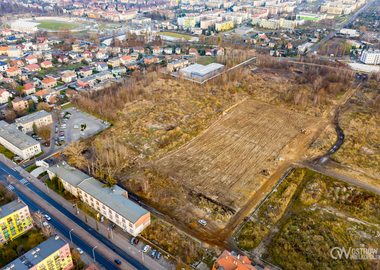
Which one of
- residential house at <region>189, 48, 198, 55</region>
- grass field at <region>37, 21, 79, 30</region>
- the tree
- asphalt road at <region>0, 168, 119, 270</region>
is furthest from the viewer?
grass field at <region>37, 21, 79, 30</region>

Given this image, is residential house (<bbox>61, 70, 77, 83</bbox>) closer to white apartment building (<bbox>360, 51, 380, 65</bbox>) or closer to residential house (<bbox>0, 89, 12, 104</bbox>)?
residential house (<bbox>0, 89, 12, 104</bbox>)

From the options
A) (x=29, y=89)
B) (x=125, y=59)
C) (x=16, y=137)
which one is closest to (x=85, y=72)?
(x=125, y=59)

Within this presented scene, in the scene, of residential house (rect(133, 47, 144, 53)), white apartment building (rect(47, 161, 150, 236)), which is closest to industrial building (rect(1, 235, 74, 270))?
white apartment building (rect(47, 161, 150, 236))

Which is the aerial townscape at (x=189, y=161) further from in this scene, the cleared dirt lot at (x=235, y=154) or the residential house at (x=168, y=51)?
the residential house at (x=168, y=51)

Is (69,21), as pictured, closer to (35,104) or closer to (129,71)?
(129,71)

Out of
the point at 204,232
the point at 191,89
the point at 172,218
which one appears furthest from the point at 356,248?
the point at 191,89

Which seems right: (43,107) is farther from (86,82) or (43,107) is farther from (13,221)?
(13,221)
